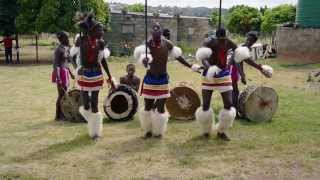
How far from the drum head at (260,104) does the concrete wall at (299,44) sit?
14066 mm

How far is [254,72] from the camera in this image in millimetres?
21562

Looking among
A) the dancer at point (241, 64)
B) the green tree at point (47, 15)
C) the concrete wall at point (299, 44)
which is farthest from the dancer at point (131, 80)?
the green tree at point (47, 15)

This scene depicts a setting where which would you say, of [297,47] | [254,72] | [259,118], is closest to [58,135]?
[259,118]

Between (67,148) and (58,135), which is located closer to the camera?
(67,148)

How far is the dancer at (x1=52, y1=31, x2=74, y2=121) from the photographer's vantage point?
10.5m

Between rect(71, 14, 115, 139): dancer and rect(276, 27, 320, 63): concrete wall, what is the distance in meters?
16.5

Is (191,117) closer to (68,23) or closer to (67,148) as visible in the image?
(67,148)

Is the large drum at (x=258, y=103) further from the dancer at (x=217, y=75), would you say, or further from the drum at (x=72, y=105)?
the drum at (x=72, y=105)

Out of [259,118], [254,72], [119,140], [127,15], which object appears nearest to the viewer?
[119,140]

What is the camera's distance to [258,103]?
1041 cm

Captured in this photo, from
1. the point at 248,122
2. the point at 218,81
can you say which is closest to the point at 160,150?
the point at 218,81

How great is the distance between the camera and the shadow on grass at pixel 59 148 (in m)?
7.88

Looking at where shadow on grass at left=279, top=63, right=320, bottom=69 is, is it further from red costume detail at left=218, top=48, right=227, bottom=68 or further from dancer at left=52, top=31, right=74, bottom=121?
red costume detail at left=218, top=48, right=227, bottom=68

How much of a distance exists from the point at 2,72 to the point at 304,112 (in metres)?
14.2
